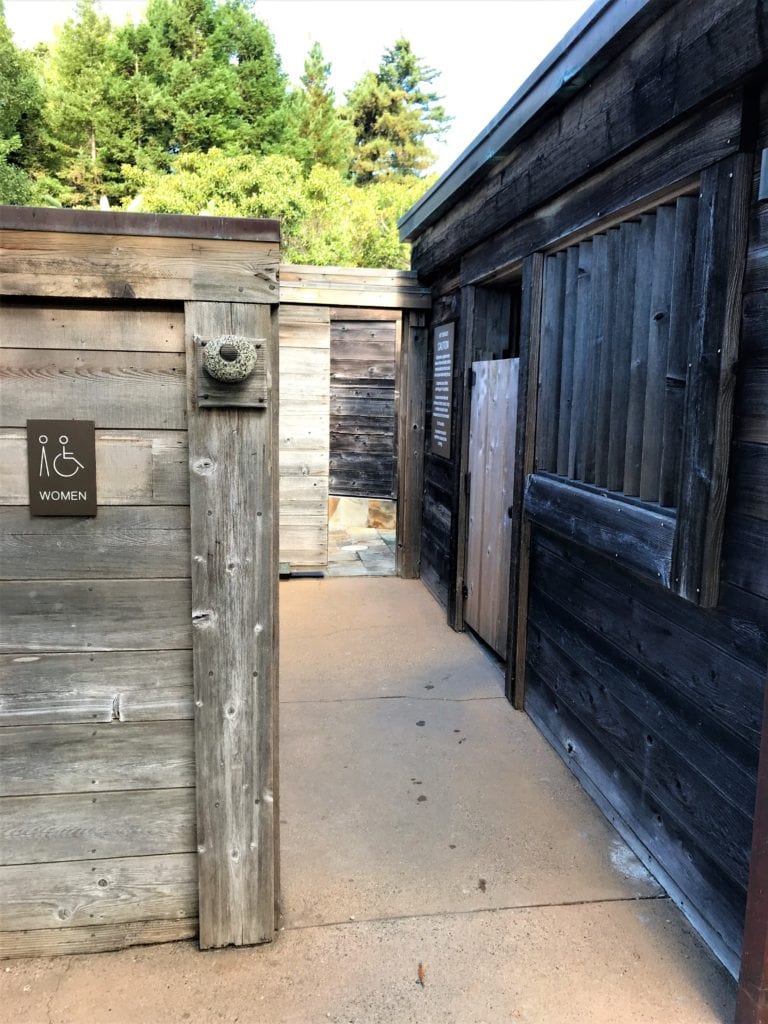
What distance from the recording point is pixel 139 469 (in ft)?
6.63

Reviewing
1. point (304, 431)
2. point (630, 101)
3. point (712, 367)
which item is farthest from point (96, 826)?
point (304, 431)

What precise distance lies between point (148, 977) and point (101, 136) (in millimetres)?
21682

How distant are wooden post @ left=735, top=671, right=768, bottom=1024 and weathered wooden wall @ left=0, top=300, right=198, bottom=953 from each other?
1.48 meters

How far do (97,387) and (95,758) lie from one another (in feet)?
3.28

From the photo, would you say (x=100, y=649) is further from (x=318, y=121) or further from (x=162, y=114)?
(x=318, y=121)

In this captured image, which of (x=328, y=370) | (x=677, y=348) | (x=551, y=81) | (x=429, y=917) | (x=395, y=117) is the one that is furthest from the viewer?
(x=395, y=117)

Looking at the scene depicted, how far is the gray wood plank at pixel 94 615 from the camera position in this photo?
79.8 inches

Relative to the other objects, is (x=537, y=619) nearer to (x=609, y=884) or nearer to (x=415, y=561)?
(x=609, y=884)

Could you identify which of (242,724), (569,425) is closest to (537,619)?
(569,425)

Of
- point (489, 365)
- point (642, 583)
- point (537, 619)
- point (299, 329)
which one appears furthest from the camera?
point (299, 329)

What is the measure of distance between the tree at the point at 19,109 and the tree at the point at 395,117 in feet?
35.5

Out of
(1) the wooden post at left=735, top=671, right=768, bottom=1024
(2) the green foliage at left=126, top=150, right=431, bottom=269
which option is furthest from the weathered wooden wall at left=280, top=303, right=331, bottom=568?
(2) the green foliage at left=126, top=150, right=431, bottom=269

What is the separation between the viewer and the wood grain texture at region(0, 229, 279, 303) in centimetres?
190

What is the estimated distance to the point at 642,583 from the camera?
2779mm
